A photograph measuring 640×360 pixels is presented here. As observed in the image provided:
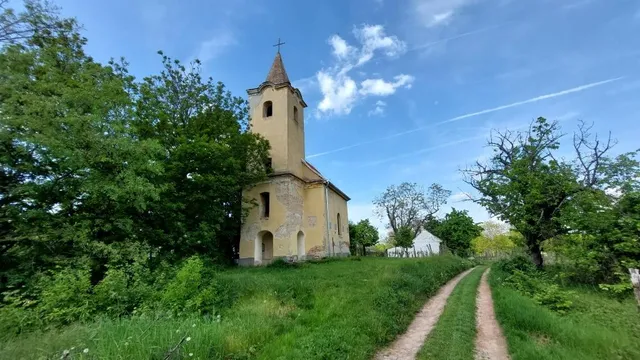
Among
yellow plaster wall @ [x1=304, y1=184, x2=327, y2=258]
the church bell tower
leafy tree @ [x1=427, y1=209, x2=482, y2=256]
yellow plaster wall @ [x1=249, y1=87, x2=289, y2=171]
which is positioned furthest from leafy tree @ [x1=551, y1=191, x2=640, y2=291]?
leafy tree @ [x1=427, y1=209, x2=482, y2=256]

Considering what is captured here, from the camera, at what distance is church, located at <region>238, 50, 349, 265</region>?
21.1 meters

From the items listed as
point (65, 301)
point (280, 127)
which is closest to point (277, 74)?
point (280, 127)

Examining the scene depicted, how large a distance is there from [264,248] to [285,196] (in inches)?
193

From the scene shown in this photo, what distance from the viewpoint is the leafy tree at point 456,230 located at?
4472 centimetres

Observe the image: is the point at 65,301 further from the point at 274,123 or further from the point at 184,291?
the point at 274,123

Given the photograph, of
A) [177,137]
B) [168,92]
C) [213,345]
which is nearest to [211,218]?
[177,137]

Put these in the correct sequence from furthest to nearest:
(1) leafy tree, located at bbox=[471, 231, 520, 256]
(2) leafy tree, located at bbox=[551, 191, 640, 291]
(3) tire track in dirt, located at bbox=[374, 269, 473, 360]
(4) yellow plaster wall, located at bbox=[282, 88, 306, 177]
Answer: (1) leafy tree, located at bbox=[471, 231, 520, 256]
(4) yellow plaster wall, located at bbox=[282, 88, 306, 177]
(2) leafy tree, located at bbox=[551, 191, 640, 291]
(3) tire track in dirt, located at bbox=[374, 269, 473, 360]

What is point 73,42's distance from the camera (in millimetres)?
12555

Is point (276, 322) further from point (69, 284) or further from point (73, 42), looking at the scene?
point (73, 42)

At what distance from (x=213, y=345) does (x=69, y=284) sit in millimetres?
4484

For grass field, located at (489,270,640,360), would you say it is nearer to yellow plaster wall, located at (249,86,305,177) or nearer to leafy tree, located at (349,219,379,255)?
yellow plaster wall, located at (249,86,305,177)

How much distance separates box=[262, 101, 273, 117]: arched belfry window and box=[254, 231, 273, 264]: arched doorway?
919 cm

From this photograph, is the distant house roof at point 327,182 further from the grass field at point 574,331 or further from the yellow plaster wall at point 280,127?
the grass field at point 574,331

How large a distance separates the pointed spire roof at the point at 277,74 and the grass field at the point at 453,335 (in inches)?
789
